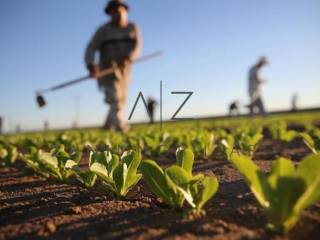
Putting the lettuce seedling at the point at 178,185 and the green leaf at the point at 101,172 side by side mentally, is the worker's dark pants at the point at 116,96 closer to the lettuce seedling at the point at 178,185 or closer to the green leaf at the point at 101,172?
the green leaf at the point at 101,172

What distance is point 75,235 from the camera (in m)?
1.42

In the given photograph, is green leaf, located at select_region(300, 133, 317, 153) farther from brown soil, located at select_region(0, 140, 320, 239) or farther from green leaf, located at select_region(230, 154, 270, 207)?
green leaf, located at select_region(230, 154, 270, 207)

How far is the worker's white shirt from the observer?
15.2 m

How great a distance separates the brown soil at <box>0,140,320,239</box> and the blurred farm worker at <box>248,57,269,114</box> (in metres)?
13.5

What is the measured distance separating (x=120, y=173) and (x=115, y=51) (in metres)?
7.32

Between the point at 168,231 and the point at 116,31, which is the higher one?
the point at 116,31

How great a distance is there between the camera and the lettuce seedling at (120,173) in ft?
6.07

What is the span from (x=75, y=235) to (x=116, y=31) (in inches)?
308

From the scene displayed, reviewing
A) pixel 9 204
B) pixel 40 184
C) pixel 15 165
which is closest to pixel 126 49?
pixel 15 165

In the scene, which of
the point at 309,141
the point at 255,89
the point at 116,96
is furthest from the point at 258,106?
the point at 309,141

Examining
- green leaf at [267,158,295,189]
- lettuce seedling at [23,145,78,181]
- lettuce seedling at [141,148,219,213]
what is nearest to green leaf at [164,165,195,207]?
lettuce seedling at [141,148,219,213]

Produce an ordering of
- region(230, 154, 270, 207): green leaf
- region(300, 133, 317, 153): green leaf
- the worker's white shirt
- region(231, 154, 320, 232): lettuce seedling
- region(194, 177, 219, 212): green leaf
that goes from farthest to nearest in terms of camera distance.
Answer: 1. the worker's white shirt
2. region(300, 133, 317, 153): green leaf
3. region(194, 177, 219, 212): green leaf
4. region(230, 154, 270, 207): green leaf
5. region(231, 154, 320, 232): lettuce seedling

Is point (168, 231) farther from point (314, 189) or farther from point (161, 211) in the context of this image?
point (314, 189)

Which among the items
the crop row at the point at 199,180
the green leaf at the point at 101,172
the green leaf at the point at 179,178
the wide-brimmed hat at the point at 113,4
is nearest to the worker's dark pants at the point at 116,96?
the wide-brimmed hat at the point at 113,4
